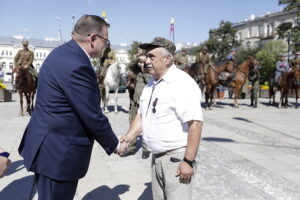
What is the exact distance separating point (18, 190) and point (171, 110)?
305 centimetres

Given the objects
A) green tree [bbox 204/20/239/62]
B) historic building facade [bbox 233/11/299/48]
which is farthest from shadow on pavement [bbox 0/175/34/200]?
historic building facade [bbox 233/11/299/48]

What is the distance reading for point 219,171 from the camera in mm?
5594

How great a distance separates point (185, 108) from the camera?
267 cm

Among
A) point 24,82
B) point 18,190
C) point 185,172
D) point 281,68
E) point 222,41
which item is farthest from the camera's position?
point 222,41

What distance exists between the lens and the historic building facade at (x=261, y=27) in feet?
220

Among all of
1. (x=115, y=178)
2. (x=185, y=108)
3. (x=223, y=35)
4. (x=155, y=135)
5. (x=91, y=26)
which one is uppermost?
(x=223, y=35)

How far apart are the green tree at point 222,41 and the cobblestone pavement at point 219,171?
150ft

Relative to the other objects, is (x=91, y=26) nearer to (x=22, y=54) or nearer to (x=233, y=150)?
(x=233, y=150)

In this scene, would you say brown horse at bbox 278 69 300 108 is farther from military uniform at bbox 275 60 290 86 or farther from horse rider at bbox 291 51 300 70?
horse rider at bbox 291 51 300 70

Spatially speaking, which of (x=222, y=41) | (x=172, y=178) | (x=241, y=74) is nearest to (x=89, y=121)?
(x=172, y=178)

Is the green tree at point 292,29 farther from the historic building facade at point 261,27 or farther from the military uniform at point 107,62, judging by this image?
the historic building facade at point 261,27

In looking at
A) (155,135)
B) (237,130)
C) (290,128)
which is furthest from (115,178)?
(290,128)

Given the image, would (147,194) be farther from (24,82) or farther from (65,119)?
(24,82)

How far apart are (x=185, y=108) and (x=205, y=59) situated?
41.0ft
